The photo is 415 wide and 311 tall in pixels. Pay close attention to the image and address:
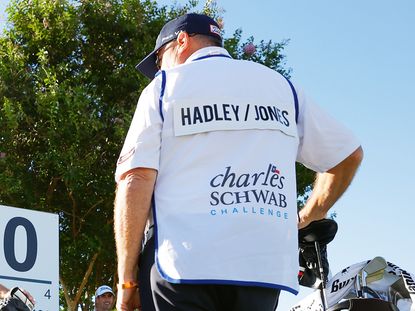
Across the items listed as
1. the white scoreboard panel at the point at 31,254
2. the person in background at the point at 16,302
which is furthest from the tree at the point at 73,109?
the person in background at the point at 16,302

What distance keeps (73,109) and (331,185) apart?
412 inches

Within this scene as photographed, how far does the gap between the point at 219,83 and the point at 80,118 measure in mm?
10838

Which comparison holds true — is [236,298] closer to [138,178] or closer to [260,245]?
[260,245]

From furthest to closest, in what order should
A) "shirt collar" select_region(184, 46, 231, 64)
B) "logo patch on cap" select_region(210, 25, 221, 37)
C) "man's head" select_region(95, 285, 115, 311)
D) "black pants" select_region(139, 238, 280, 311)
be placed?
1. "man's head" select_region(95, 285, 115, 311)
2. "logo patch on cap" select_region(210, 25, 221, 37)
3. "shirt collar" select_region(184, 46, 231, 64)
4. "black pants" select_region(139, 238, 280, 311)

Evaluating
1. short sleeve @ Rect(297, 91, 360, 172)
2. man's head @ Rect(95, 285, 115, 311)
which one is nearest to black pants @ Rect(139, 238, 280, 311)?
short sleeve @ Rect(297, 91, 360, 172)

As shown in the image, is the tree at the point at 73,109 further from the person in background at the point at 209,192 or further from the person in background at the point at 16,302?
the person in background at the point at 209,192

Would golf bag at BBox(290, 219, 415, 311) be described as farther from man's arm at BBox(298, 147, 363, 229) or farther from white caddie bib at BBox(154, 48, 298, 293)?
white caddie bib at BBox(154, 48, 298, 293)

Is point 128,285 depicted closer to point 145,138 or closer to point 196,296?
point 196,296

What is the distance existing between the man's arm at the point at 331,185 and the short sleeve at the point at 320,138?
0.04 m

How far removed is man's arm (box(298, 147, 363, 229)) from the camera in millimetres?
3184

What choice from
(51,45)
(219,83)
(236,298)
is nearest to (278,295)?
(236,298)

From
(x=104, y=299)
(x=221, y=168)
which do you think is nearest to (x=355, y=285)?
(x=221, y=168)

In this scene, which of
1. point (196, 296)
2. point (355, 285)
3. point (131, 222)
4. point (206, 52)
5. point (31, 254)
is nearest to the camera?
point (196, 296)

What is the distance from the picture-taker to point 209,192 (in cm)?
259
